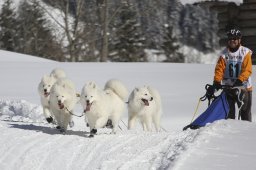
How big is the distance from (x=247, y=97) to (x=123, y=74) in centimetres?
868

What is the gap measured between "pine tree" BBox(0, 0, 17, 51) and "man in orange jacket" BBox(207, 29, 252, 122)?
38425mm

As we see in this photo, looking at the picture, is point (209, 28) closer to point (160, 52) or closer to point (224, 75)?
point (160, 52)

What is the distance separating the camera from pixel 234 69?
7715 mm

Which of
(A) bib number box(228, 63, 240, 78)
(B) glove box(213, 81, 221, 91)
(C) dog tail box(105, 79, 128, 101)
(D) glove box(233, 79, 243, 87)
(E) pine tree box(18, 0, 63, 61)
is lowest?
(C) dog tail box(105, 79, 128, 101)

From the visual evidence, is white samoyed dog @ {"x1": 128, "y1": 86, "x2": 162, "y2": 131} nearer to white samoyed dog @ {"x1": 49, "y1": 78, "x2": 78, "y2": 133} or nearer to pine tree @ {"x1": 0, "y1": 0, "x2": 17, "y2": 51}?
Result: white samoyed dog @ {"x1": 49, "y1": 78, "x2": 78, "y2": 133}

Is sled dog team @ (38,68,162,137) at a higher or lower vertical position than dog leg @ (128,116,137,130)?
higher

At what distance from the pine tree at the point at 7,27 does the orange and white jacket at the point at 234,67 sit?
3841 centimetres

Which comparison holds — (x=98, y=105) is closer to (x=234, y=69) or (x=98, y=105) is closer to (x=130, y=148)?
(x=130, y=148)

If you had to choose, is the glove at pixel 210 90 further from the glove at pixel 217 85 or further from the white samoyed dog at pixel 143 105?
the white samoyed dog at pixel 143 105

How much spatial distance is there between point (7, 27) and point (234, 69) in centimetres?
4031

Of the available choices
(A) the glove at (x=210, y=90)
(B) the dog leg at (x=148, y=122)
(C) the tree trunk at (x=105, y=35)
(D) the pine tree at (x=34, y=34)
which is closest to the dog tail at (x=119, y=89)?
(B) the dog leg at (x=148, y=122)

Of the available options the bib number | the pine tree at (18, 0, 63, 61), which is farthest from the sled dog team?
the pine tree at (18, 0, 63, 61)

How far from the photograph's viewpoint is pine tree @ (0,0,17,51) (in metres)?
44.9

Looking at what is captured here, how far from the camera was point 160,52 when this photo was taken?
5969 cm
